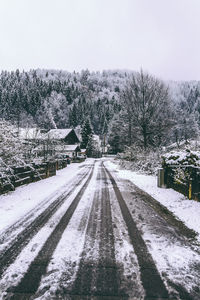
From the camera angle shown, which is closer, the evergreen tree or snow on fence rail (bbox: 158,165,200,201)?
snow on fence rail (bbox: 158,165,200,201)

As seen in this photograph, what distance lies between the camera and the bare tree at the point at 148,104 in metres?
17.7

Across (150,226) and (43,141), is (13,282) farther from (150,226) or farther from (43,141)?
(43,141)

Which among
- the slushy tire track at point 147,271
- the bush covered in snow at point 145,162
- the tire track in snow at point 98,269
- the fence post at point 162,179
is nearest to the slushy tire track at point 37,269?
the tire track in snow at point 98,269

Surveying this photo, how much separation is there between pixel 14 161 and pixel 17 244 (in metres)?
6.09

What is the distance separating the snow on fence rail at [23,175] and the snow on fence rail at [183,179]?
652 centimetres

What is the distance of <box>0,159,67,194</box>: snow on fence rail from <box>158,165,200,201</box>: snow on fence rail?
6523 mm

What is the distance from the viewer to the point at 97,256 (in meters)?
2.85

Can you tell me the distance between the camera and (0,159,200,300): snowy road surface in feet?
6.98

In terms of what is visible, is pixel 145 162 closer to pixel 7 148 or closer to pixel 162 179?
pixel 162 179

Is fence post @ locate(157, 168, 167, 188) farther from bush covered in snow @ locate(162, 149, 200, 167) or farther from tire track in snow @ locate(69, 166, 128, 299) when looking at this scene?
tire track in snow @ locate(69, 166, 128, 299)

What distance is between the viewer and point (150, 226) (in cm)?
415

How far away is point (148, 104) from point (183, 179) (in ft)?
39.9

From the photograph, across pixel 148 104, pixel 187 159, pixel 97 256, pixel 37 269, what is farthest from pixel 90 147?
pixel 37 269

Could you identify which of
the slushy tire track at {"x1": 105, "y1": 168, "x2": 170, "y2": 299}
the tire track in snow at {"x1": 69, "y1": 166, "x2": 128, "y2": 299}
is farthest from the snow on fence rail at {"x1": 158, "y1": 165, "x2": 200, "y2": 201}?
the tire track in snow at {"x1": 69, "y1": 166, "x2": 128, "y2": 299}
